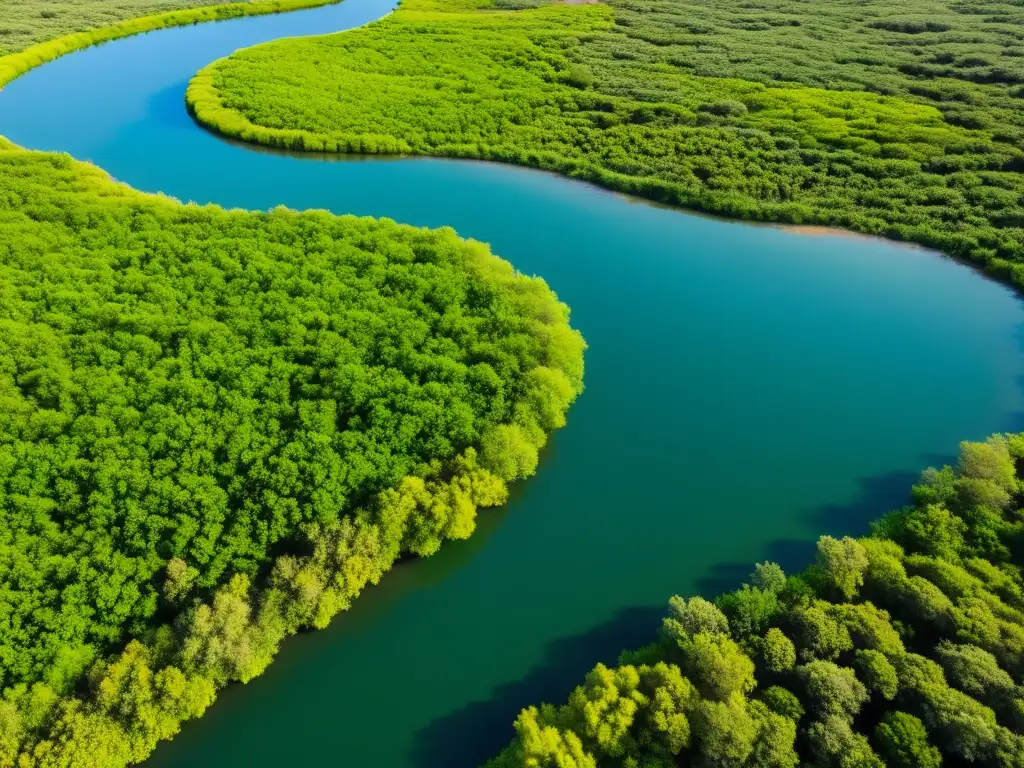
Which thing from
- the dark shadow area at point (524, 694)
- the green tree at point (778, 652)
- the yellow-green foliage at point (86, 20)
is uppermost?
the yellow-green foliage at point (86, 20)

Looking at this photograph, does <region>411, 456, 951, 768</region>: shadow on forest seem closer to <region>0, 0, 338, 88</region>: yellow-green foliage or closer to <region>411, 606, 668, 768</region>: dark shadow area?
<region>411, 606, 668, 768</region>: dark shadow area

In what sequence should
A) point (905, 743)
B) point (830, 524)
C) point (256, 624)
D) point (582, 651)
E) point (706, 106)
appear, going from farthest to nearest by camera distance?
1. point (706, 106)
2. point (830, 524)
3. point (582, 651)
4. point (256, 624)
5. point (905, 743)

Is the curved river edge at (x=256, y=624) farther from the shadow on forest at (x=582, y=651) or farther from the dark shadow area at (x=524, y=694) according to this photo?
the shadow on forest at (x=582, y=651)

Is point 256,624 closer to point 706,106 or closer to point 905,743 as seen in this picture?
point 905,743

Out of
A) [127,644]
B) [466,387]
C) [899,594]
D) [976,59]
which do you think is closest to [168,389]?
[127,644]

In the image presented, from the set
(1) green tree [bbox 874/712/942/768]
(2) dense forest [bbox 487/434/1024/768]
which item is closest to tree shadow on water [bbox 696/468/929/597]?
(2) dense forest [bbox 487/434/1024/768]

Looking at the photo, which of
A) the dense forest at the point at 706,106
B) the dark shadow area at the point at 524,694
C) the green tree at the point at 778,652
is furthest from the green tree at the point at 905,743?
the dense forest at the point at 706,106

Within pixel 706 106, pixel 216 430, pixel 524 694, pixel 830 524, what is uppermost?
pixel 706 106

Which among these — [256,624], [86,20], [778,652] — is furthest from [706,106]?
[86,20]
